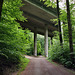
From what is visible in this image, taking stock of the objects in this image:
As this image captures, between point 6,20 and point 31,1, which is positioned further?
point 31,1

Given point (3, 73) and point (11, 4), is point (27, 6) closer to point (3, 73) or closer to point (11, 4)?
point (11, 4)

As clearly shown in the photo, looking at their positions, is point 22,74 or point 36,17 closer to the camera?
point 22,74

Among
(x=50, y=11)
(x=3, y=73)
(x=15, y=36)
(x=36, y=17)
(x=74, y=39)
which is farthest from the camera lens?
(x=36, y=17)

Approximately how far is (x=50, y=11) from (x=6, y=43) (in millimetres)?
20213

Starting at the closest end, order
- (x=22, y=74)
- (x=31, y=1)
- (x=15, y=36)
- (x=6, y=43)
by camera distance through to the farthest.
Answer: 1. (x=6, y=43)
2. (x=22, y=74)
3. (x=15, y=36)
4. (x=31, y=1)

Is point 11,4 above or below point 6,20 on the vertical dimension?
above

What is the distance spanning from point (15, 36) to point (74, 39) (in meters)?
6.29

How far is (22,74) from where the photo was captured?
17.6 ft

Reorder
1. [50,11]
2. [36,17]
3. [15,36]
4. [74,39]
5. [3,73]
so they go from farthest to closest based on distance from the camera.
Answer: [36,17] < [50,11] < [74,39] < [15,36] < [3,73]

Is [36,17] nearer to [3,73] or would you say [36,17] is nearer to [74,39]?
[74,39]

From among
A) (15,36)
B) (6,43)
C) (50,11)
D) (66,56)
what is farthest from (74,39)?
(50,11)

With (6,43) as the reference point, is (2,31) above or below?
above

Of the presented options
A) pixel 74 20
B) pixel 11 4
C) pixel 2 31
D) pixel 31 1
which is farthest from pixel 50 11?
pixel 2 31

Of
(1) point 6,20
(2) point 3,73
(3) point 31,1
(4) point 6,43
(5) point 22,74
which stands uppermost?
(3) point 31,1
